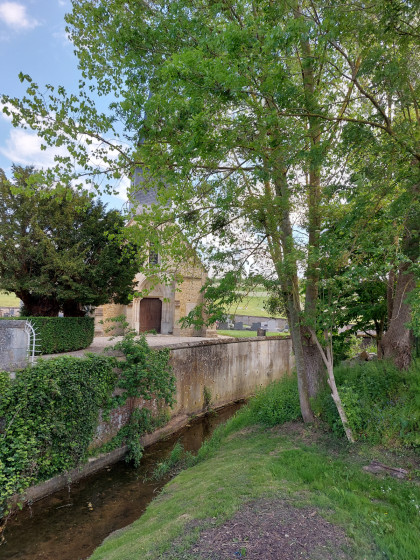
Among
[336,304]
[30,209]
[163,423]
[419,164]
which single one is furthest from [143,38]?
[163,423]

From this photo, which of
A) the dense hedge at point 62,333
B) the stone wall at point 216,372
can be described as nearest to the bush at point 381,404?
the stone wall at point 216,372

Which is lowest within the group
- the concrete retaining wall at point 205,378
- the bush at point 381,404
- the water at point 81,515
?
the water at point 81,515

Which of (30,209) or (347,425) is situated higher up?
(30,209)

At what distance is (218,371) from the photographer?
15.7m

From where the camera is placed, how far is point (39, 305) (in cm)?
1302

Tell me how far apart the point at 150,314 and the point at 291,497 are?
19.0m

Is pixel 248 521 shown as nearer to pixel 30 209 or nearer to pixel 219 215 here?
pixel 219 215

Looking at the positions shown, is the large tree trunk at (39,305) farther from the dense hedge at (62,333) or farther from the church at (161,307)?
the church at (161,307)

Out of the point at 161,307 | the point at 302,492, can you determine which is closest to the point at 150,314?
the point at 161,307

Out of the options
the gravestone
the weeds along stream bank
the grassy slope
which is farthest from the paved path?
the grassy slope

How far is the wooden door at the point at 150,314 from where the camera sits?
74.7 feet

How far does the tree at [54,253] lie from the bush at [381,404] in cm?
693

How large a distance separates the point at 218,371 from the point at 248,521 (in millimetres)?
11847

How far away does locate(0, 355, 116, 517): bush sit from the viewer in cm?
640
